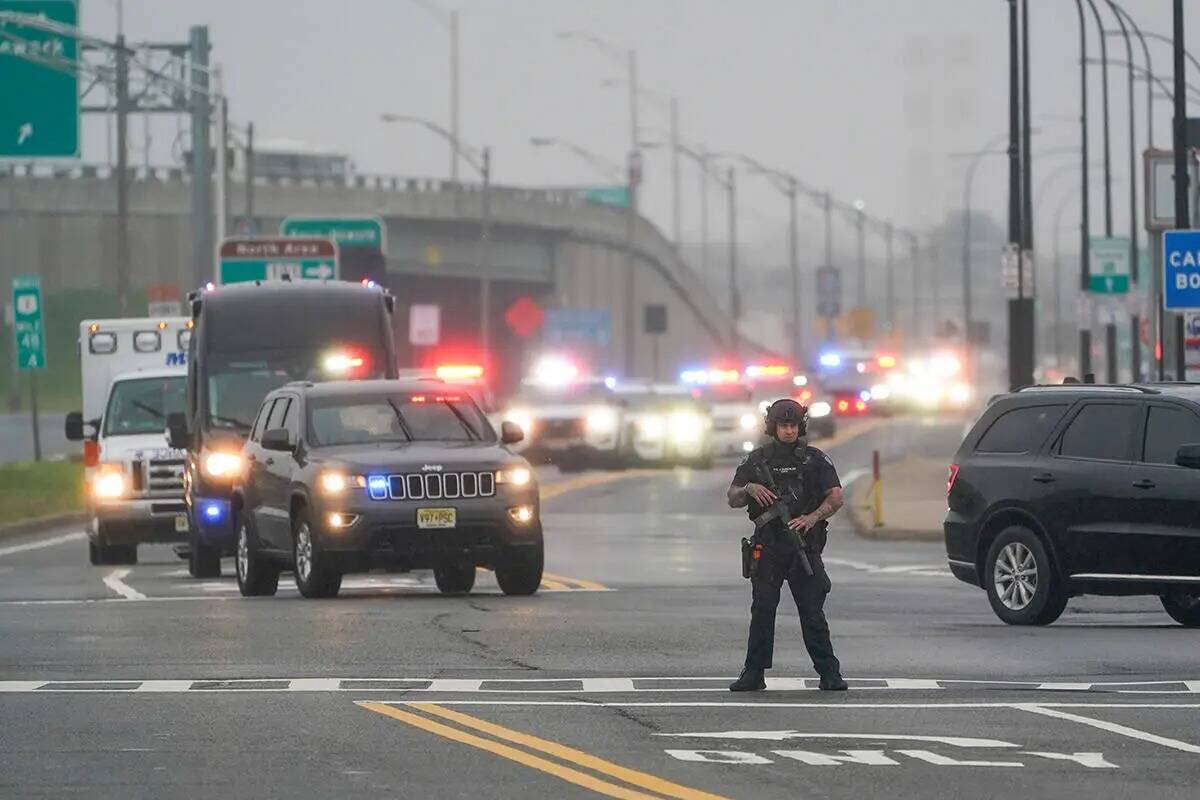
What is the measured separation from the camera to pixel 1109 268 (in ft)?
213

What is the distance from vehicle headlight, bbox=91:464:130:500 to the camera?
30750 mm

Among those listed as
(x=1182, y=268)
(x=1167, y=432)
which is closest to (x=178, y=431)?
(x=1167, y=432)

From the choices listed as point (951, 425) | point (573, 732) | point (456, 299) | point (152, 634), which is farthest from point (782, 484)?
point (456, 299)

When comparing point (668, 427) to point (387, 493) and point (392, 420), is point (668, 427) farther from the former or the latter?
point (387, 493)

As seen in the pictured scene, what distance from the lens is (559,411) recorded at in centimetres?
5534

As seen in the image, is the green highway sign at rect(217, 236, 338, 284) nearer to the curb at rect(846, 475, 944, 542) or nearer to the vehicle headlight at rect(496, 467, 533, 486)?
the curb at rect(846, 475, 944, 542)

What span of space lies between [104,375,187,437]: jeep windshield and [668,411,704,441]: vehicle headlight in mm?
25392

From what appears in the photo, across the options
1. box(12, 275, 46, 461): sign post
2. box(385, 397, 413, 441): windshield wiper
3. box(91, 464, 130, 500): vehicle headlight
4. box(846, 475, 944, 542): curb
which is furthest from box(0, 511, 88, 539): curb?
box(385, 397, 413, 441): windshield wiper

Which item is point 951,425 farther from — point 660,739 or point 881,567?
point 660,739

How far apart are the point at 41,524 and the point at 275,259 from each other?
814cm

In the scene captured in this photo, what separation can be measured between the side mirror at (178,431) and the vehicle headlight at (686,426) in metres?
29.0

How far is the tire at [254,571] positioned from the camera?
985 inches

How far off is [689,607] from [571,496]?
2429 centimetres

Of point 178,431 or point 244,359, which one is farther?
point 244,359
